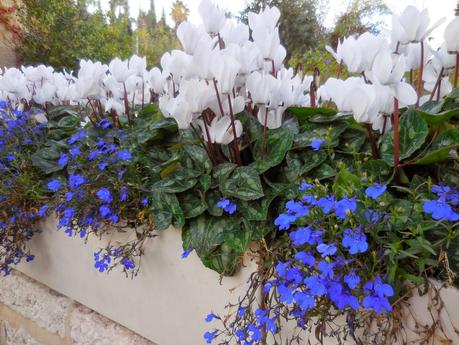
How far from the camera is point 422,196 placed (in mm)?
A: 738

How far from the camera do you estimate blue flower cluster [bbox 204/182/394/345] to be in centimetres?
65

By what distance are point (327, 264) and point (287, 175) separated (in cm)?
34

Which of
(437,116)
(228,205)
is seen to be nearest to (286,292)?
(228,205)

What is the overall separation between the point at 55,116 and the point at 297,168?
146cm

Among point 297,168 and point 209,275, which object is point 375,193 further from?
point 209,275

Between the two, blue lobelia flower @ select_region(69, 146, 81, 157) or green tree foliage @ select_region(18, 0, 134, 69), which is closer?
blue lobelia flower @ select_region(69, 146, 81, 157)

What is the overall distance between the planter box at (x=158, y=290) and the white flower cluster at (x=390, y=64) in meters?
0.38

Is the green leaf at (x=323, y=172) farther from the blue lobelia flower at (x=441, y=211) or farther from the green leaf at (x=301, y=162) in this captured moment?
the blue lobelia flower at (x=441, y=211)

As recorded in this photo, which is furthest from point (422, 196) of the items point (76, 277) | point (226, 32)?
point (76, 277)

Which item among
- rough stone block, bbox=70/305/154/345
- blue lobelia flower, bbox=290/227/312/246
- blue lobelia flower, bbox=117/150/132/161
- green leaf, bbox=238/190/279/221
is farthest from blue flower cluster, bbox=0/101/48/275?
blue lobelia flower, bbox=290/227/312/246

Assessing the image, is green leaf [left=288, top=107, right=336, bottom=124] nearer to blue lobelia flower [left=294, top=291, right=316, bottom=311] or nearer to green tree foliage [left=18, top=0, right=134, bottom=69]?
blue lobelia flower [left=294, top=291, right=316, bottom=311]

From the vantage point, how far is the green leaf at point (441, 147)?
2.44 ft

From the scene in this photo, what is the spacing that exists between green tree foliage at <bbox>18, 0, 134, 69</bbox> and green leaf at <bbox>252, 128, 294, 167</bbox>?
6.80 m

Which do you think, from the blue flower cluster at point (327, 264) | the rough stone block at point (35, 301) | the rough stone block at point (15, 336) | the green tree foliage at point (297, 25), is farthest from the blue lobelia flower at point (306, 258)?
the green tree foliage at point (297, 25)
